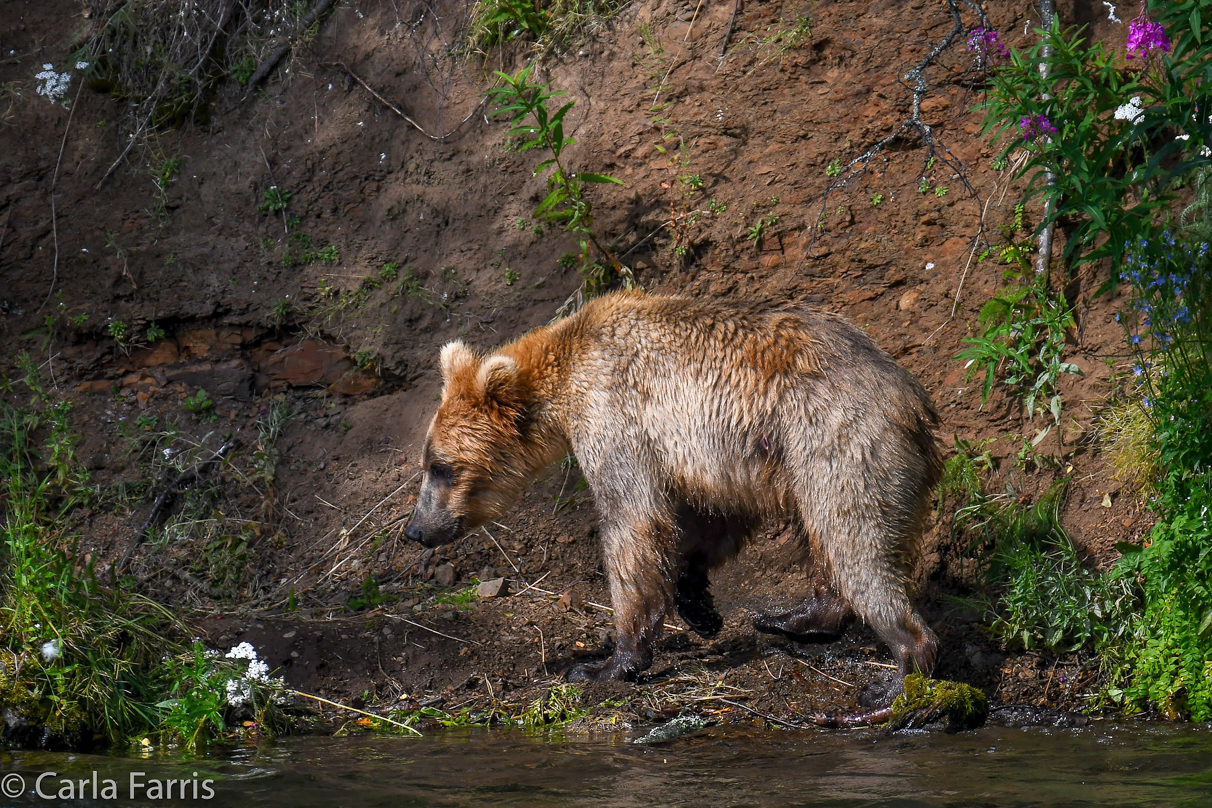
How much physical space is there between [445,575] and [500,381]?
1512 mm

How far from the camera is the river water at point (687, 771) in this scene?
3.96m

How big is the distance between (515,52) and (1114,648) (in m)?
6.14

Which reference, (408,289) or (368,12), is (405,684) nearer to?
(408,289)

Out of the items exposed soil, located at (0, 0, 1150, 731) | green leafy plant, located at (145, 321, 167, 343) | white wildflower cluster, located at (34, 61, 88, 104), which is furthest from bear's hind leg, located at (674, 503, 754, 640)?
white wildflower cluster, located at (34, 61, 88, 104)

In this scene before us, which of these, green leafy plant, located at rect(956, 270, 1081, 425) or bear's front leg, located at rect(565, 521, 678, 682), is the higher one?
green leafy plant, located at rect(956, 270, 1081, 425)

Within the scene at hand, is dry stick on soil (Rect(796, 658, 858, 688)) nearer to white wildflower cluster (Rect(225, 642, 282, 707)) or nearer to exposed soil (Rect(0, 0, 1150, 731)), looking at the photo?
exposed soil (Rect(0, 0, 1150, 731))

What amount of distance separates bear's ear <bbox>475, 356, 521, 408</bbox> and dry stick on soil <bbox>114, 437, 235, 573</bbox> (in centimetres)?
258

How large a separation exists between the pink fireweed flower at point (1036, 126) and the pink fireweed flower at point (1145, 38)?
75 cm

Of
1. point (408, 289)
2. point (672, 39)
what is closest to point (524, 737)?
point (408, 289)

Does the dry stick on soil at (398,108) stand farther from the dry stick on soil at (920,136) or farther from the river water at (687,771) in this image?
the river water at (687,771)

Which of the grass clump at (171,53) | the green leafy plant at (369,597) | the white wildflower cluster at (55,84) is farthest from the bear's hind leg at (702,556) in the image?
the white wildflower cluster at (55,84)

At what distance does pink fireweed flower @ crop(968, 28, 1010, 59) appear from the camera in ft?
21.9

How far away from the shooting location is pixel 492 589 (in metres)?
6.64

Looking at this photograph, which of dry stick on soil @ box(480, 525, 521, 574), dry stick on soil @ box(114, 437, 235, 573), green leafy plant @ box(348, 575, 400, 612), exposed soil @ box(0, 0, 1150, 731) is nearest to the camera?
exposed soil @ box(0, 0, 1150, 731)
